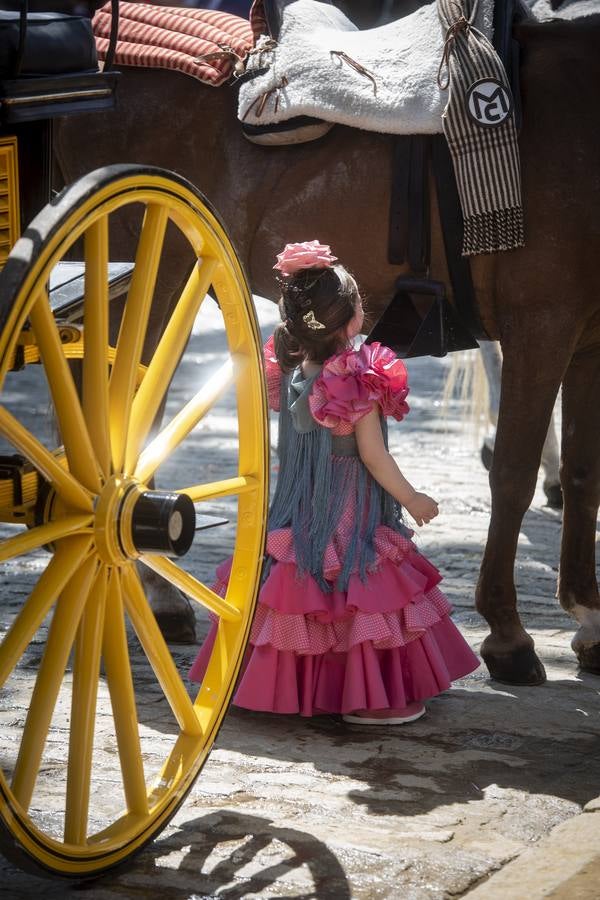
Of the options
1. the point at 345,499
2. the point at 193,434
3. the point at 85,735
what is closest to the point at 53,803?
the point at 85,735

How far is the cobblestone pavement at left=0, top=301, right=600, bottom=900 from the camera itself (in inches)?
108

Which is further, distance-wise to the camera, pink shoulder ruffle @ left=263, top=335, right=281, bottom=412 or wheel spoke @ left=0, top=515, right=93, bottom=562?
pink shoulder ruffle @ left=263, top=335, right=281, bottom=412

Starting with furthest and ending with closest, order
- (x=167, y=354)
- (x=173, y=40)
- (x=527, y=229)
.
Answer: (x=173, y=40), (x=527, y=229), (x=167, y=354)

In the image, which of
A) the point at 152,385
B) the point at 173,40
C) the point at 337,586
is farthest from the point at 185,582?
the point at 173,40

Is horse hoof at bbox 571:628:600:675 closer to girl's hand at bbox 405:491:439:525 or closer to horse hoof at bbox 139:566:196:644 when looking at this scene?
girl's hand at bbox 405:491:439:525

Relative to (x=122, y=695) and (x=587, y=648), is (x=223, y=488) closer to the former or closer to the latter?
(x=122, y=695)

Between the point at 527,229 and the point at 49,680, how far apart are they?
2.11 metres

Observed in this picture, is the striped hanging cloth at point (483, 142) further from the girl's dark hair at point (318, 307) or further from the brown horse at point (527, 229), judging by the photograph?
the girl's dark hair at point (318, 307)

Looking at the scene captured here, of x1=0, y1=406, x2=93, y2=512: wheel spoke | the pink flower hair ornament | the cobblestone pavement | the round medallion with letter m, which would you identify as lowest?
the cobblestone pavement

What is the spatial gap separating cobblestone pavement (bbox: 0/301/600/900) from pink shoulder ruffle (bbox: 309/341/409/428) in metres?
0.85

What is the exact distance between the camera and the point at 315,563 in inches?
148

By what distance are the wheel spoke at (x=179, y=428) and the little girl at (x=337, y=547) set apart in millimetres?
547

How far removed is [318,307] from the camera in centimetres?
370

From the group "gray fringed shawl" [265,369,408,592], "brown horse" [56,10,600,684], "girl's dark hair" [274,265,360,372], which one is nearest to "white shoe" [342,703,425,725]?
"gray fringed shawl" [265,369,408,592]
